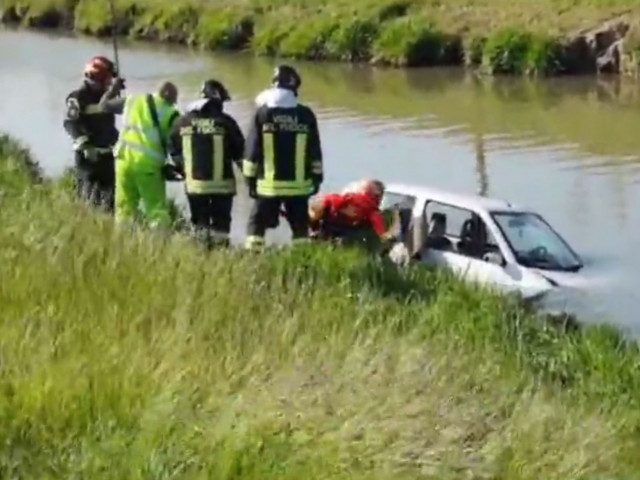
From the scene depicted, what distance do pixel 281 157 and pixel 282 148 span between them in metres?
0.09

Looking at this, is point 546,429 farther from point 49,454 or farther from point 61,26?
point 61,26

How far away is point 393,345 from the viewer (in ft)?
28.7

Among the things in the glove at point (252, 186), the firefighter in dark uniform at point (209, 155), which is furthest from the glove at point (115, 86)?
the glove at point (252, 186)

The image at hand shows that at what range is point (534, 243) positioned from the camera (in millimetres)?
14516

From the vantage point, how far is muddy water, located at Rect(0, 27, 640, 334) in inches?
755

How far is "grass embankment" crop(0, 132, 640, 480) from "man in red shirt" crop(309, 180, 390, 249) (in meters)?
2.66

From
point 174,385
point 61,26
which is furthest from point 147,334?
point 61,26

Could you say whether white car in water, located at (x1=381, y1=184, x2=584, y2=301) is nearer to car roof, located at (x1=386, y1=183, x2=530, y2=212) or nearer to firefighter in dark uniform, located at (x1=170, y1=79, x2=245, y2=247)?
car roof, located at (x1=386, y1=183, x2=530, y2=212)

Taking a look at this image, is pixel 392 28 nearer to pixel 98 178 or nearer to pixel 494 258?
pixel 98 178

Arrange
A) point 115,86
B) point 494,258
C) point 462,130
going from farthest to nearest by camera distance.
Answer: point 462,130
point 115,86
point 494,258

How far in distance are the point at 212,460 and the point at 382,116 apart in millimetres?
24454

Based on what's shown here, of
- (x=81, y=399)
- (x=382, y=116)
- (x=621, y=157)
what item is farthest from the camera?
(x=382, y=116)

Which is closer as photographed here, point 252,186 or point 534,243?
point 252,186

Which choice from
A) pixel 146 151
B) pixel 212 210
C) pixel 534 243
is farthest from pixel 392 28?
pixel 212 210
